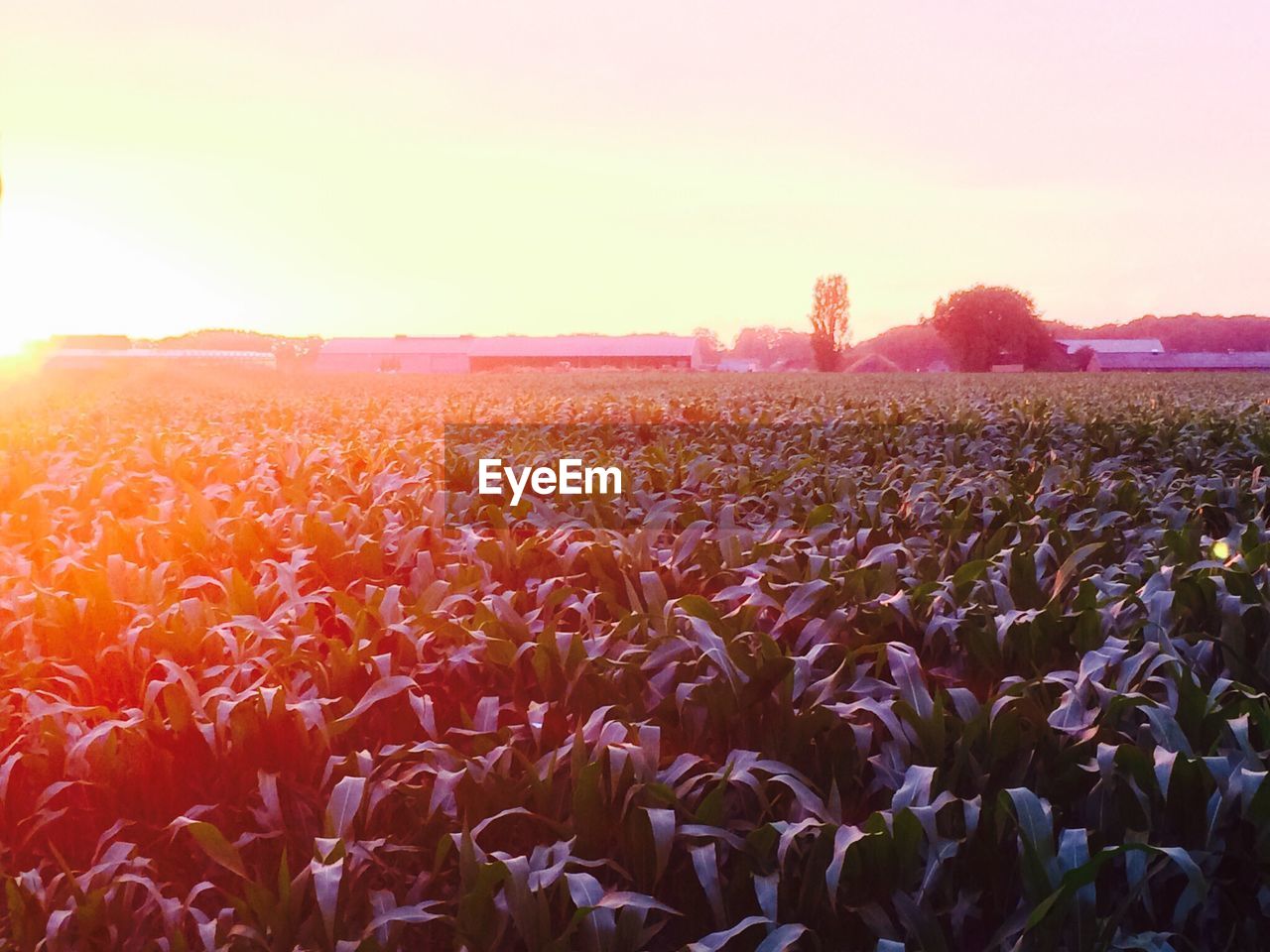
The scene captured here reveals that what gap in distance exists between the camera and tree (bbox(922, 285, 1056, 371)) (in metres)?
86.7

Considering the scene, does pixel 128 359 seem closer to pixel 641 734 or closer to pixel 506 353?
pixel 506 353

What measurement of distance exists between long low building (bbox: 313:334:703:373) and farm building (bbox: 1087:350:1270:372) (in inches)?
1509

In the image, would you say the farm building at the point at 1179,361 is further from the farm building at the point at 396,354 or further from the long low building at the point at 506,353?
the farm building at the point at 396,354

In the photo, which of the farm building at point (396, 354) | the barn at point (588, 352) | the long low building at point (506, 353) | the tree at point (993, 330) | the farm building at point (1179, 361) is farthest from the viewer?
the farm building at point (396, 354)

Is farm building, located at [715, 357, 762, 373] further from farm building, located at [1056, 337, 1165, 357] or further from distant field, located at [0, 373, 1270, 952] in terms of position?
distant field, located at [0, 373, 1270, 952]

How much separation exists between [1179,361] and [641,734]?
10659 centimetres

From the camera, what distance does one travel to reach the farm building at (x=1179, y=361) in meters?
92.5

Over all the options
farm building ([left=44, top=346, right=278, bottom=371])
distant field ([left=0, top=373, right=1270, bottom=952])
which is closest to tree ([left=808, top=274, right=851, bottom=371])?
farm building ([left=44, top=346, right=278, bottom=371])

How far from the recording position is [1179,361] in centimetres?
9700

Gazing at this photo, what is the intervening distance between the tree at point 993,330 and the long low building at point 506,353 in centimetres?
2787

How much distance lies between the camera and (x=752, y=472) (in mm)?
9633

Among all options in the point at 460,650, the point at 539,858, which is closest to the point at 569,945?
the point at 539,858

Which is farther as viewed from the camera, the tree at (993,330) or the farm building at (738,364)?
the farm building at (738,364)

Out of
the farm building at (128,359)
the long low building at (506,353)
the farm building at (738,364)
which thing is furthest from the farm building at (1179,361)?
the farm building at (128,359)
